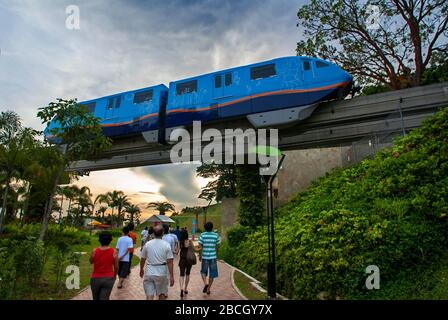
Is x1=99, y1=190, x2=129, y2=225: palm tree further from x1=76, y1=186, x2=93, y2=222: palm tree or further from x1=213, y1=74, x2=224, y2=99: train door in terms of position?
x1=213, y1=74, x2=224, y2=99: train door

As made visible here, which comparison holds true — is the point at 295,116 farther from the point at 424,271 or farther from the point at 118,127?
the point at 118,127

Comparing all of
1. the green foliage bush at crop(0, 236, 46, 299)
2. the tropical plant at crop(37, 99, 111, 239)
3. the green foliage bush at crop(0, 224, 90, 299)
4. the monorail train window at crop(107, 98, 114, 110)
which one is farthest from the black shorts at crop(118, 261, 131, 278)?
the monorail train window at crop(107, 98, 114, 110)

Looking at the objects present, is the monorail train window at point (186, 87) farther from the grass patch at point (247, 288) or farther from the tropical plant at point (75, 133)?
the grass patch at point (247, 288)

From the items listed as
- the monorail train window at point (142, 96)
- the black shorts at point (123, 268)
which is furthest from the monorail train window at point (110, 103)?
the black shorts at point (123, 268)

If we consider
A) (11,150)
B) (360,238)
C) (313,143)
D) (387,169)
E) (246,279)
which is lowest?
(246,279)

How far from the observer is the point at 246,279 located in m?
8.95

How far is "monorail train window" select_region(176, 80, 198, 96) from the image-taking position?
1556 cm

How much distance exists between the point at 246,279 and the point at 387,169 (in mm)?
6023

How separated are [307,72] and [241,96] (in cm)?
322

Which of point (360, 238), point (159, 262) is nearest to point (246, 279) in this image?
point (360, 238)

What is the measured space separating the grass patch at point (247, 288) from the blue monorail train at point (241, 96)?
757 cm

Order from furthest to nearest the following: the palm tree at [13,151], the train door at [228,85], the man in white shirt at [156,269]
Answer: the train door at [228,85] < the palm tree at [13,151] < the man in white shirt at [156,269]

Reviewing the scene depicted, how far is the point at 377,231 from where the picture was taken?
670cm

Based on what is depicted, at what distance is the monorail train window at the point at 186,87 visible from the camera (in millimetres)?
15564
